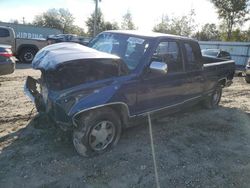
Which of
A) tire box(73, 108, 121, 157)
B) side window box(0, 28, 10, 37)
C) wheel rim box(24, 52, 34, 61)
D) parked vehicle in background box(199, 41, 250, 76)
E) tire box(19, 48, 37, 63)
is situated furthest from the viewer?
parked vehicle in background box(199, 41, 250, 76)

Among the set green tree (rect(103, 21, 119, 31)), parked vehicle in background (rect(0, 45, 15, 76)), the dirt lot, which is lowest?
the dirt lot

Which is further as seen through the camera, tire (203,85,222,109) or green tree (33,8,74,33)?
green tree (33,8,74,33)

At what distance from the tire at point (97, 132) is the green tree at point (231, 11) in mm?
32135

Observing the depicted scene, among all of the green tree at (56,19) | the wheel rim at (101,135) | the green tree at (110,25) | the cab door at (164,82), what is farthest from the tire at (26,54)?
the green tree at (56,19)

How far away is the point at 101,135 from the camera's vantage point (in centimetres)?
406

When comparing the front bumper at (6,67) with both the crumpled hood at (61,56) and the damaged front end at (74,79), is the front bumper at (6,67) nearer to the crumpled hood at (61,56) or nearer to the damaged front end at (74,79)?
the crumpled hood at (61,56)

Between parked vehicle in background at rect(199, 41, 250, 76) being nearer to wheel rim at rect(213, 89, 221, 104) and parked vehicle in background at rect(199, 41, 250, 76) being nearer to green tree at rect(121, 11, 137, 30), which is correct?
wheel rim at rect(213, 89, 221, 104)

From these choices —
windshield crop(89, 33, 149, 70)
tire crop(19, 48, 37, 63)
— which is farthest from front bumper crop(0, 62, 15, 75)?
tire crop(19, 48, 37, 63)

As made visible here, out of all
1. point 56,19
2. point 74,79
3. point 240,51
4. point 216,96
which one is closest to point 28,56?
point 216,96

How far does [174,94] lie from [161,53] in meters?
0.87

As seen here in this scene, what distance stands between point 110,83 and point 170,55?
1.75 meters

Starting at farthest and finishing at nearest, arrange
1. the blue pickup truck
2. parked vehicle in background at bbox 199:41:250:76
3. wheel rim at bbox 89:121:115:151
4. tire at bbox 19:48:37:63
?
parked vehicle in background at bbox 199:41:250:76 → tire at bbox 19:48:37:63 → wheel rim at bbox 89:121:115:151 → the blue pickup truck

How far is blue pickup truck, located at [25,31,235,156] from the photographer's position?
12.0ft

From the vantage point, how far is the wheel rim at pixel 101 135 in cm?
396
